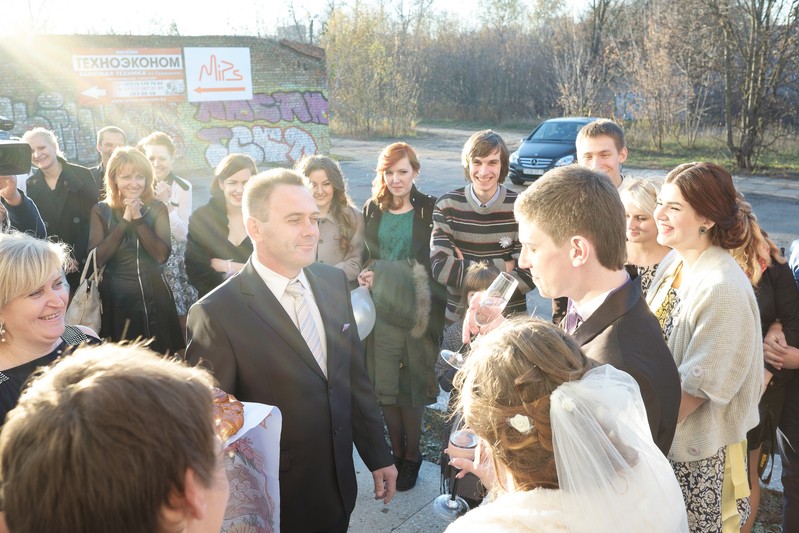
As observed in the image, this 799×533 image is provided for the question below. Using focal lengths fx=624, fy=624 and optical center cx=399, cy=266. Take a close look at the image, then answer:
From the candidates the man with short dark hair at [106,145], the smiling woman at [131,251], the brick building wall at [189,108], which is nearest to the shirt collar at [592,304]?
the smiling woman at [131,251]

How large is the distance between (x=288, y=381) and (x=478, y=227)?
2105mm

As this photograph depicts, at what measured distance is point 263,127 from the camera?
22406 millimetres

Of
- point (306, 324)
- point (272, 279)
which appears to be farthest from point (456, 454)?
point (272, 279)

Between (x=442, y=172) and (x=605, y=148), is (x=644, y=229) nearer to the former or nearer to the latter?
(x=605, y=148)

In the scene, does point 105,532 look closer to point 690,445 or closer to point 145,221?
point 690,445

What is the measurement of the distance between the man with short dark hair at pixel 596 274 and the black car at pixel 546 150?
14301 millimetres

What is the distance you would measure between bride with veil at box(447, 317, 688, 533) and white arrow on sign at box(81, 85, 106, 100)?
20405 millimetres

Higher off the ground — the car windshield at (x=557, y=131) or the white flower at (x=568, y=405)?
the car windshield at (x=557, y=131)

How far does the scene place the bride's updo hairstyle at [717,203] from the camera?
2594 mm

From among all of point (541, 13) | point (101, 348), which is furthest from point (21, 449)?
point (541, 13)

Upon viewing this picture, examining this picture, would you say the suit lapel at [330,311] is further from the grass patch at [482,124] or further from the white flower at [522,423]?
the grass patch at [482,124]

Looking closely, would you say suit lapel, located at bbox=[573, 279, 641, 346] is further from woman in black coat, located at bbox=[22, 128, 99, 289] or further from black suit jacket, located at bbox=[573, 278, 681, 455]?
woman in black coat, located at bbox=[22, 128, 99, 289]

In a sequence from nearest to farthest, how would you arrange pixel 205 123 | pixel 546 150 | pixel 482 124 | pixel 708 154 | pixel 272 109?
pixel 546 150 < pixel 205 123 < pixel 708 154 < pixel 272 109 < pixel 482 124

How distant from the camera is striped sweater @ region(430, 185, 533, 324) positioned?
4.14 metres
